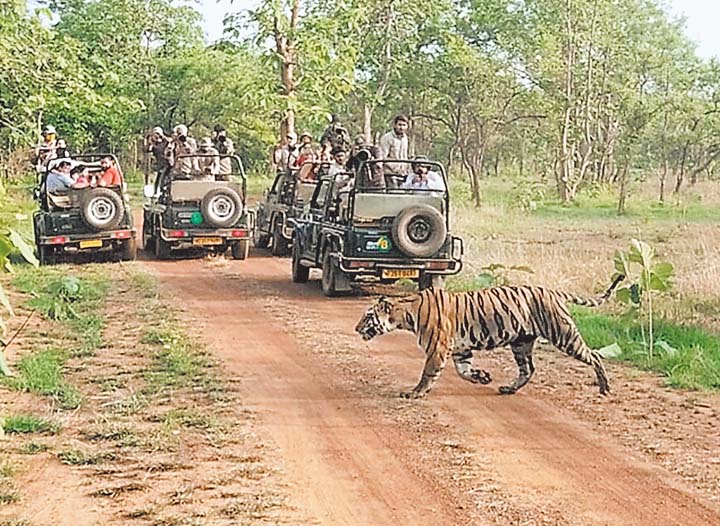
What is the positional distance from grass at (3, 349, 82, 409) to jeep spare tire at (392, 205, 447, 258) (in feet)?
15.0

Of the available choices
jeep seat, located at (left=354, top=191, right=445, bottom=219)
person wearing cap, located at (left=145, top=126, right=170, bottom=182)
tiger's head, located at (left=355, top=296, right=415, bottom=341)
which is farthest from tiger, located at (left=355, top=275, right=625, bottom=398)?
person wearing cap, located at (left=145, top=126, right=170, bottom=182)

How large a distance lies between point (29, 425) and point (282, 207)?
11065 millimetres

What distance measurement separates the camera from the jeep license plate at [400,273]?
12938 millimetres

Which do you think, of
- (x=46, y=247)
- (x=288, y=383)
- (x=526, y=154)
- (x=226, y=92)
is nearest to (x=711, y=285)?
(x=288, y=383)

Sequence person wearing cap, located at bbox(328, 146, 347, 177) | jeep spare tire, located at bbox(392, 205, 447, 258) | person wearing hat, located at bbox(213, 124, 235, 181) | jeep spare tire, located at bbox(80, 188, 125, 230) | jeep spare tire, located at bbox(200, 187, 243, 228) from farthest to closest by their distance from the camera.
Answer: person wearing hat, located at bbox(213, 124, 235, 181), jeep spare tire, located at bbox(200, 187, 243, 228), person wearing cap, located at bbox(328, 146, 347, 177), jeep spare tire, located at bbox(80, 188, 125, 230), jeep spare tire, located at bbox(392, 205, 447, 258)

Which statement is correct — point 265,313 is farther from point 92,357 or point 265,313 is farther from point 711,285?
point 711,285

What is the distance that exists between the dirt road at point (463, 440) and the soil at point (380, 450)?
2 centimetres

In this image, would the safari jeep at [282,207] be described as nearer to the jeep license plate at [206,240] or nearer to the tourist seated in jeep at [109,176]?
the jeep license plate at [206,240]

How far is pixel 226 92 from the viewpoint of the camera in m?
37.9

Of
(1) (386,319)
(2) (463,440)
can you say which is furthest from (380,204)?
(2) (463,440)

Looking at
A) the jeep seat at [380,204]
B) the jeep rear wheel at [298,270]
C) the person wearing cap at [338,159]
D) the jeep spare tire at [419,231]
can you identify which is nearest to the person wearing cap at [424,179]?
the jeep seat at [380,204]

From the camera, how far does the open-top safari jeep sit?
17.4 m

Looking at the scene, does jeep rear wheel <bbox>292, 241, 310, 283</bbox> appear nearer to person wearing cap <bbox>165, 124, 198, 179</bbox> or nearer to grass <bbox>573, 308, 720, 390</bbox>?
person wearing cap <bbox>165, 124, 198, 179</bbox>

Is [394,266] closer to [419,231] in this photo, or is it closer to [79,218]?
[419,231]
